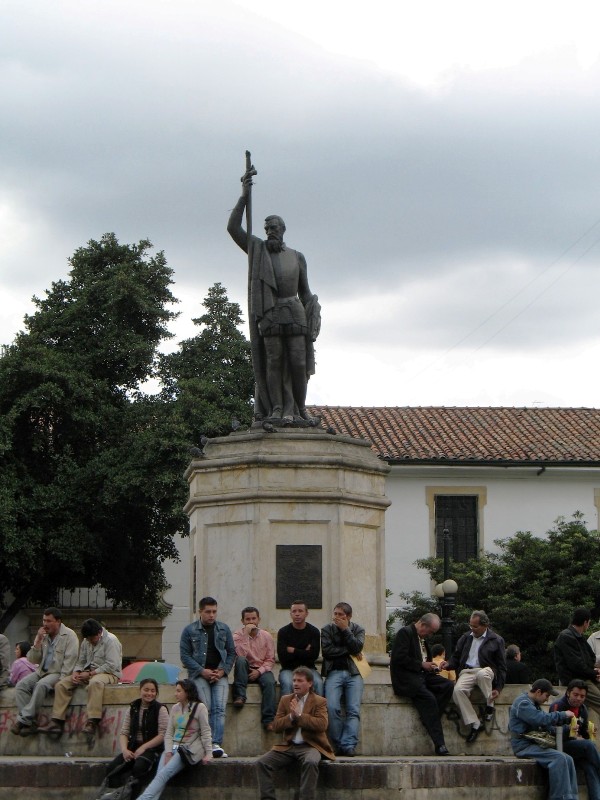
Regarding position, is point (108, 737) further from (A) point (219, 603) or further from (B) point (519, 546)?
(B) point (519, 546)

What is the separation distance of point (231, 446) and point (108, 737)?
3.40 m

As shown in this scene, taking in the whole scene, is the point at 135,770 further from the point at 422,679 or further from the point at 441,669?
the point at 441,669

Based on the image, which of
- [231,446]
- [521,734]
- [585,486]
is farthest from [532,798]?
[585,486]

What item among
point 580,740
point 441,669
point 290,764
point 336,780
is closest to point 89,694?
point 290,764

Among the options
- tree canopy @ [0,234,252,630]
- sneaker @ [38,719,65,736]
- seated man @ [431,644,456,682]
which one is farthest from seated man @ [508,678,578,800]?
tree canopy @ [0,234,252,630]

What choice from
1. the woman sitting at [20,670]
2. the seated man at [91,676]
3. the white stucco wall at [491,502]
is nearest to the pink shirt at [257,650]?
the seated man at [91,676]

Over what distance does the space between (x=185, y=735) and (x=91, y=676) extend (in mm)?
1556

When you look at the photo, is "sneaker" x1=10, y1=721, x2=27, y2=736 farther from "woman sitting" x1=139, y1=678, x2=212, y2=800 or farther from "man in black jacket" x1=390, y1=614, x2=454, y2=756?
"man in black jacket" x1=390, y1=614, x2=454, y2=756

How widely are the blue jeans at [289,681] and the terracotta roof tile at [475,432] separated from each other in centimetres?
2367

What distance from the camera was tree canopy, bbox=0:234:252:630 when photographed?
1215 inches

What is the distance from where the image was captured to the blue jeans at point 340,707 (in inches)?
489

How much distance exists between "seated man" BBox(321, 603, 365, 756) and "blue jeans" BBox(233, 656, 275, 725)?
507 millimetres

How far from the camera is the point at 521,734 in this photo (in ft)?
40.6

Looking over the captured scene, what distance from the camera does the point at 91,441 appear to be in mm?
33125
